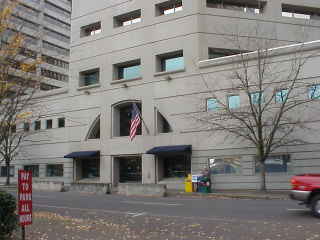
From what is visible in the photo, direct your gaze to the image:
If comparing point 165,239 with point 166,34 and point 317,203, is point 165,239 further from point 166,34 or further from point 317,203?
point 166,34

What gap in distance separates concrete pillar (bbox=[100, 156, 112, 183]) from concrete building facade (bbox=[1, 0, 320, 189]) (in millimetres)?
85

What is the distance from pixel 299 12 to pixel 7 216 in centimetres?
3155

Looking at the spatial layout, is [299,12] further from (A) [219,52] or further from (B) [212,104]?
(B) [212,104]

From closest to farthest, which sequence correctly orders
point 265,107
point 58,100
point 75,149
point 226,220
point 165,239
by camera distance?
point 165,239 → point 226,220 → point 265,107 → point 75,149 → point 58,100

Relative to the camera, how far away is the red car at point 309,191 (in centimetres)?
1187

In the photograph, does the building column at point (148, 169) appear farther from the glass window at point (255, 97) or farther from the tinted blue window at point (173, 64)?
the glass window at point (255, 97)

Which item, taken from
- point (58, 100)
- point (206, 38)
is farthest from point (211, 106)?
point (58, 100)

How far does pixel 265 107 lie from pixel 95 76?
1784 centimetres

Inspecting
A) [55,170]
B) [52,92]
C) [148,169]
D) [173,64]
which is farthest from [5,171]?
[173,64]

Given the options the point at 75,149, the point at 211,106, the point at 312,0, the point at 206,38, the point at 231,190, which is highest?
the point at 312,0

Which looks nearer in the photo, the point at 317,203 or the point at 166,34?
the point at 317,203

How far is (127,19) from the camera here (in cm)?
3531

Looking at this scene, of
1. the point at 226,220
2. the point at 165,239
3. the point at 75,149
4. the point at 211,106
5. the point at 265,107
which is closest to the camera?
the point at 165,239

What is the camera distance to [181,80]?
1198 inches
